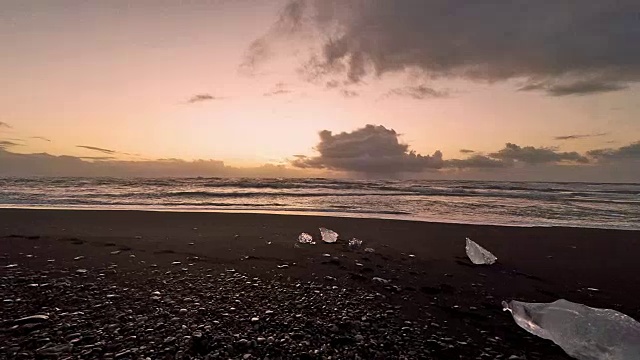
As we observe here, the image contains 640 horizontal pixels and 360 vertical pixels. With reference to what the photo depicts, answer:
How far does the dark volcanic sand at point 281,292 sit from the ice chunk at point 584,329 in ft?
0.47

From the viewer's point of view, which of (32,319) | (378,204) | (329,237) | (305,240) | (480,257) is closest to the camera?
(32,319)

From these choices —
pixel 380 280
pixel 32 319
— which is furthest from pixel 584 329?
pixel 32 319

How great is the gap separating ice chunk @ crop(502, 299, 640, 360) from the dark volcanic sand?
0.14 metres

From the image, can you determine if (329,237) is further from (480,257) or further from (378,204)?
(378,204)

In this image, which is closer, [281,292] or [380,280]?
[281,292]

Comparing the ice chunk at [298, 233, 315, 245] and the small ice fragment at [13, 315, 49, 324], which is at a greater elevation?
the ice chunk at [298, 233, 315, 245]

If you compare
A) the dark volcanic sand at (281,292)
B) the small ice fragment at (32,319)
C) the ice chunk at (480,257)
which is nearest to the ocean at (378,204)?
the dark volcanic sand at (281,292)

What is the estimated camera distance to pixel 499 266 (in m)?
7.08

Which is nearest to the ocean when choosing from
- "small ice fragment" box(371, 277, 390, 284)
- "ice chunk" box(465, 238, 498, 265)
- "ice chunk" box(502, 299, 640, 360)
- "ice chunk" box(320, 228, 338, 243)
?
"ice chunk" box(320, 228, 338, 243)

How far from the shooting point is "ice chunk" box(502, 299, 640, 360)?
3.24 m

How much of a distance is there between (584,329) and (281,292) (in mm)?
3557

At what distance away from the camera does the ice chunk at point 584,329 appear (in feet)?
10.6

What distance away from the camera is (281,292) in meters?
5.05

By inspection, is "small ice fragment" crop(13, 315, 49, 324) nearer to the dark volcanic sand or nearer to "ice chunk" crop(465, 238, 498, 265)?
the dark volcanic sand
